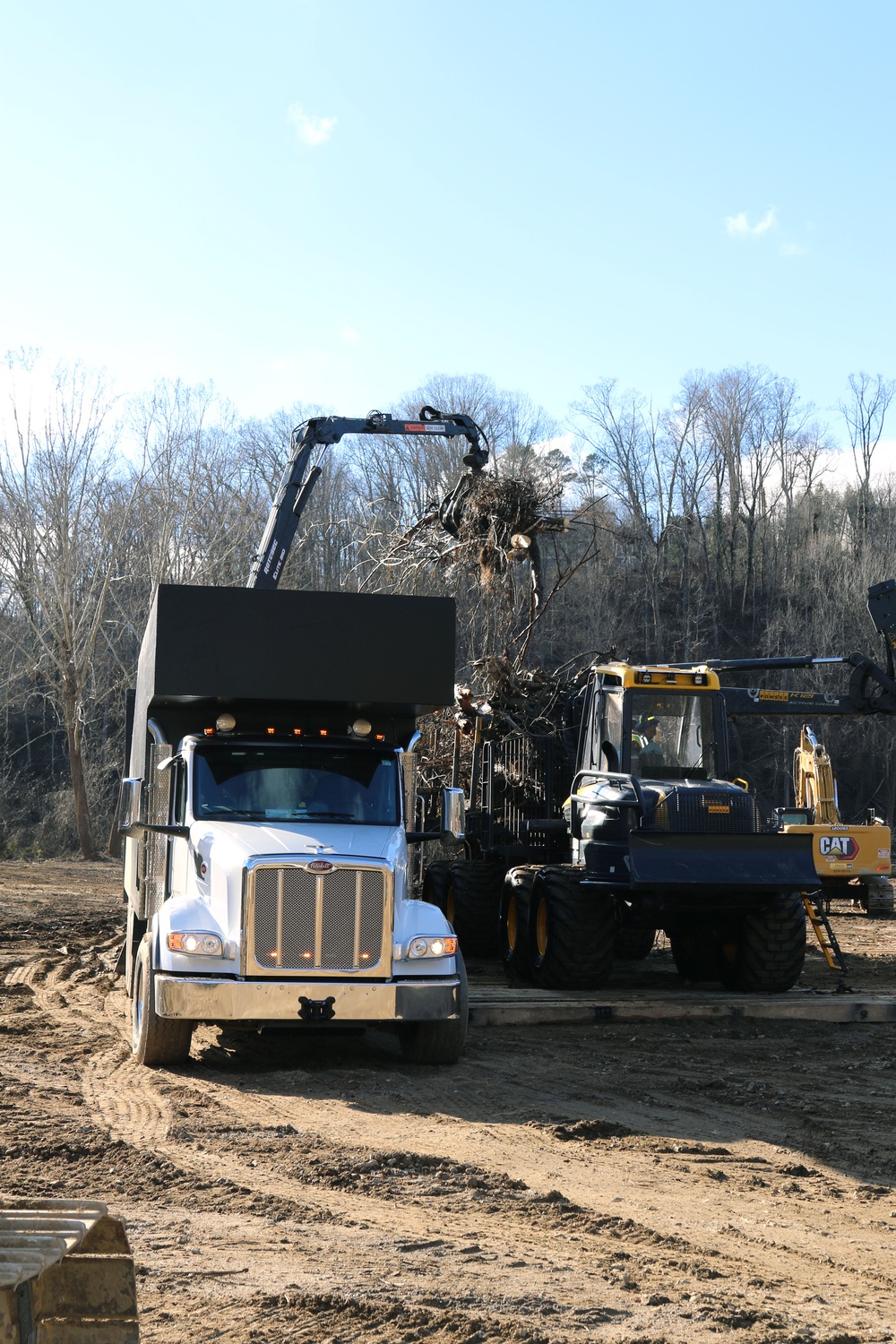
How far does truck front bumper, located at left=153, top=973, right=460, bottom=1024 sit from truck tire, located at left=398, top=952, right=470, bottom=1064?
0.90ft

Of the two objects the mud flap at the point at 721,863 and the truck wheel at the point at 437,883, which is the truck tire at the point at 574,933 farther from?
the truck wheel at the point at 437,883

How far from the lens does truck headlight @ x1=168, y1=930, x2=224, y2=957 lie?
28.8ft

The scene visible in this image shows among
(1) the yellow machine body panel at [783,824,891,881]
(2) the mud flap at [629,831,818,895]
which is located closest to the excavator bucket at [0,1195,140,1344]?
(2) the mud flap at [629,831,818,895]

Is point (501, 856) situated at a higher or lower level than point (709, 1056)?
higher

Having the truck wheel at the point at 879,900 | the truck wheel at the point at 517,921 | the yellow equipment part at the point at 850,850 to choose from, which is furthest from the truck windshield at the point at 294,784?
the truck wheel at the point at 879,900

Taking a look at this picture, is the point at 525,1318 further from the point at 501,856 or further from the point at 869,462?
the point at 869,462

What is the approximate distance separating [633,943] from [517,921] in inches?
123

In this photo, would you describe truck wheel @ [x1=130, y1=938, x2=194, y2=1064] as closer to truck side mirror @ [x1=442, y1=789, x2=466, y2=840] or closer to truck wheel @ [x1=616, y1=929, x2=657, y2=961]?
truck side mirror @ [x1=442, y1=789, x2=466, y2=840]

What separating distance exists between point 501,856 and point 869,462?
181 ft

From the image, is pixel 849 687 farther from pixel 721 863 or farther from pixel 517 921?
pixel 517 921

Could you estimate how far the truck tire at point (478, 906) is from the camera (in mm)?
Result: 15859

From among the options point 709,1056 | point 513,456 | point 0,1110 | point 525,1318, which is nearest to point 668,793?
point 709,1056

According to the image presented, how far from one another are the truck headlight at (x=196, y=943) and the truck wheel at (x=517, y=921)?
4.86 m

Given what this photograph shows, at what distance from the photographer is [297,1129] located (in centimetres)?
752
